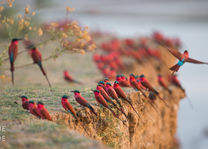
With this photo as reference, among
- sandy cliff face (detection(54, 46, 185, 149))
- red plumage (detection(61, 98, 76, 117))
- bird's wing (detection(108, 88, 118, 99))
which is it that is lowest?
sandy cliff face (detection(54, 46, 185, 149))

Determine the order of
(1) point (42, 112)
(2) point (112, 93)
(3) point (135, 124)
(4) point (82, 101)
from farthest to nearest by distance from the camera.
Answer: (3) point (135, 124)
(2) point (112, 93)
(4) point (82, 101)
(1) point (42, 112)

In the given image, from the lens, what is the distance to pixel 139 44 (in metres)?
19.5

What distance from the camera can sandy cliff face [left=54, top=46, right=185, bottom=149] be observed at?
18.9 ft

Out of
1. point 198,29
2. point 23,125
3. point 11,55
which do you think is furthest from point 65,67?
point 198,29

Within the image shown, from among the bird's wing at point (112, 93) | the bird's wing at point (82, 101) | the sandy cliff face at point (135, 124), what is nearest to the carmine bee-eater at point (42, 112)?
the sandy cliff face at point (135, 124)

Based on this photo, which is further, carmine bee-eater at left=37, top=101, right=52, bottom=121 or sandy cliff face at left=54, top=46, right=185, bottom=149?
sandy cliff face at left=54, top=46, right=185, bottom=149

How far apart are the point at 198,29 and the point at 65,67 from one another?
17625 millimetres

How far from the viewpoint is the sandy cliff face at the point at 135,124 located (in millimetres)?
5746

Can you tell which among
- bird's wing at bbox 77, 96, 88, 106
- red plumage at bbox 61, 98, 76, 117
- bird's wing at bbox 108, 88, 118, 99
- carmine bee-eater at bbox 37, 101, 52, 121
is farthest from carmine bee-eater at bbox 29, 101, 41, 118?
bird's wing at bbox 108, 88, 118, 99

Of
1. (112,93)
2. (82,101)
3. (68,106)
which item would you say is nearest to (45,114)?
(68,106)

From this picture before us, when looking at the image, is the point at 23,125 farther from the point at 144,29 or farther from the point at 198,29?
the point at 198,29

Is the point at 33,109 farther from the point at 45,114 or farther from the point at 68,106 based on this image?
the point at 68,106

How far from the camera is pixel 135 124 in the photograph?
262 inches

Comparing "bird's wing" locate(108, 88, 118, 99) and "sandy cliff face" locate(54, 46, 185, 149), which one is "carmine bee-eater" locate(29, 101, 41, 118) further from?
"bird's wing" locate(108, 88, 118, 99)
